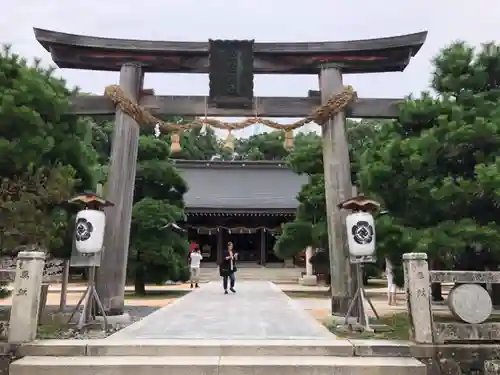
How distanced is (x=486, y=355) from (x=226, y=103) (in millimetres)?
6726

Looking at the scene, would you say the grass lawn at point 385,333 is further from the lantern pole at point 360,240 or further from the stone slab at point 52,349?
the stone slab at point 52,349

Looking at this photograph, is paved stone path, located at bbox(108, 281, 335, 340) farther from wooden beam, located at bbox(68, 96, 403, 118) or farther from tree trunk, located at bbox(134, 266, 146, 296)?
wooden beam, located at bbox(68, 96, 403, 118)

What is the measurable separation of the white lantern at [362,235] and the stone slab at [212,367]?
8.15 ft

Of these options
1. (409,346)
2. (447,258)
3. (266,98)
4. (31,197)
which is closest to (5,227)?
(31,197)

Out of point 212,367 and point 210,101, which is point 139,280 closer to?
point 210,101

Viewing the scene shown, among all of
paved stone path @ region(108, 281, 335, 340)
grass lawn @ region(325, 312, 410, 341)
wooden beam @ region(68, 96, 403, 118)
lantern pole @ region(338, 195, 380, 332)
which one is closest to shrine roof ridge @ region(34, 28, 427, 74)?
wooden beam @ region(68, 96, 403, 118)

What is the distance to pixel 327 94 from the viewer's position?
404 inches

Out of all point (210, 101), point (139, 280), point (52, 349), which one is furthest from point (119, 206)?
point (139, 280)

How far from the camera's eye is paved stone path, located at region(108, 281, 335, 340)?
764 cm

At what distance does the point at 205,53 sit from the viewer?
1053 cm

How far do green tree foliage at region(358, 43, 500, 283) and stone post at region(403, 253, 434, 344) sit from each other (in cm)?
106

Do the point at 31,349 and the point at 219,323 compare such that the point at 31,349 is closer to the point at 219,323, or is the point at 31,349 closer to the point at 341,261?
the point at 219,323

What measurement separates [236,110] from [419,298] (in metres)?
5.60

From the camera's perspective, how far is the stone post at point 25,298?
666 cm
